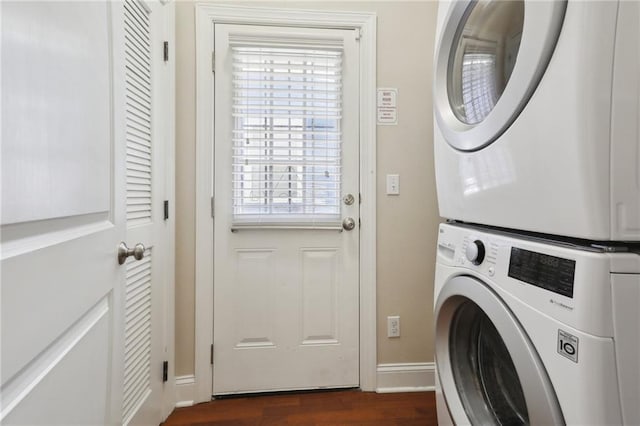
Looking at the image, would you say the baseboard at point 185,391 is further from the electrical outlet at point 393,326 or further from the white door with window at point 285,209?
the electrical outlet at point 393,326

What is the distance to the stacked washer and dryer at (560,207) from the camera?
54 centimetres

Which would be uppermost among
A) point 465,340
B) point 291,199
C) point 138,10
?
point 138,10

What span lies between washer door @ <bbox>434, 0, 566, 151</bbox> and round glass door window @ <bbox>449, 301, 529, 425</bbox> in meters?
0.53

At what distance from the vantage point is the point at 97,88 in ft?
2.26

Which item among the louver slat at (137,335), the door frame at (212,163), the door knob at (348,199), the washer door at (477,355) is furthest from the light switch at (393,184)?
the louver slat at (137,335)

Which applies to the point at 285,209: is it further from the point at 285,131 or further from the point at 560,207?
the point at 560,207

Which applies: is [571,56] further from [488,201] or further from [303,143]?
[303,143]

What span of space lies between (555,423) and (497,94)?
741mm

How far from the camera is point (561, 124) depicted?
0.59 meters

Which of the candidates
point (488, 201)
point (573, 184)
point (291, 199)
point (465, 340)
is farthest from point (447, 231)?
point (291, 199)

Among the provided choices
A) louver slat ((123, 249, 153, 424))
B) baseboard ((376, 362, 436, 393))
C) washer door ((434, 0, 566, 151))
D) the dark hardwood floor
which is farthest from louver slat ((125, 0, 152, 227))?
baseboard ((376, 362, 436, 393))

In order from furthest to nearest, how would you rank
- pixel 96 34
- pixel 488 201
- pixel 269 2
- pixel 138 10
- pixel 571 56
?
pixel 269 2 < pixel 138 10 < pixel 488 201 < pixel 96 34 < pixel 571 56

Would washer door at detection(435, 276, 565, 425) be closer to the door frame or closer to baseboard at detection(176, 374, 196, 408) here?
the door frame

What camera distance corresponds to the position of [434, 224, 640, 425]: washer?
0.54 metres
